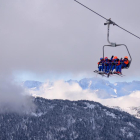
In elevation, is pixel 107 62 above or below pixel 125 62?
above

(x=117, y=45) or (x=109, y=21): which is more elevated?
(x=109, y=21)

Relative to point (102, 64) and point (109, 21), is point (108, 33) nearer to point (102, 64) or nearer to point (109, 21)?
point (109, 21)

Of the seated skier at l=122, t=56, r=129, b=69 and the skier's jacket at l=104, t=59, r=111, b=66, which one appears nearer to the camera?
A: the seated skier at l=122, t=56, r=129, b=69

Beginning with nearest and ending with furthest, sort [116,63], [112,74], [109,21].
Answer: [109,21] → [112,74] → [116,63]

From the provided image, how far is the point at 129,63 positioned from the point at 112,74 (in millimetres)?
3636

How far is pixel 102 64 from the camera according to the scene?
49.9 m

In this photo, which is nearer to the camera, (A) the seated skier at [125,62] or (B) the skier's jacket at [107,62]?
(A) the seated skier at [125,62]

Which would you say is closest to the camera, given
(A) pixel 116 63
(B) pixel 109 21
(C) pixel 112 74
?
(B) pixel 109 21

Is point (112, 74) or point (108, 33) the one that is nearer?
point (108, 33)

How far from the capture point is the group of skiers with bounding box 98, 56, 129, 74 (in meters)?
47.2

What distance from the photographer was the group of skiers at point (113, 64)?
47.2 m

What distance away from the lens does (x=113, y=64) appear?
159 ft

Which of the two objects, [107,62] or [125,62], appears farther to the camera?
[107,62]

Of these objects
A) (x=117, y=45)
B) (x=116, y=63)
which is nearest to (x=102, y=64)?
(x=116, y=63)
